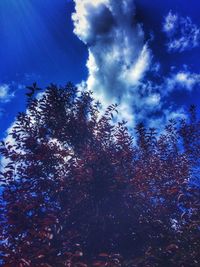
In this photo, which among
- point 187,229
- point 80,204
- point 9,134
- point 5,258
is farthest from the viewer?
point 9,134

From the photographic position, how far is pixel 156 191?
10.2 meters

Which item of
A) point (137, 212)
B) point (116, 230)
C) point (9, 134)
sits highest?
point (9, 134)

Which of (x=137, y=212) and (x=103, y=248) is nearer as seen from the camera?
(x=103, y=248)

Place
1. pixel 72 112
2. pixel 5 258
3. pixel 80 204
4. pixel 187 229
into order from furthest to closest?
pixel 72 112 → pixel 80 204 → pixel 187 229 → pixel 5 258

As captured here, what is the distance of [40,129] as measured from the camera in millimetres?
12516

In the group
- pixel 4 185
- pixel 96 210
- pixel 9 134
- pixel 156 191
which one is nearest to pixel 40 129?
pixel 9 134

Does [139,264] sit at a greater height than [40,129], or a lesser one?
lesser

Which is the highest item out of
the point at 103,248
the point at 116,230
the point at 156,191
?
the point at 156,191

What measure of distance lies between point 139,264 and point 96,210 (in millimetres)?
2679

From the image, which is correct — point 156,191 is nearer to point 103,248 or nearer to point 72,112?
point 103,248

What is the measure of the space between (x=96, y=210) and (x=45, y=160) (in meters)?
3.06

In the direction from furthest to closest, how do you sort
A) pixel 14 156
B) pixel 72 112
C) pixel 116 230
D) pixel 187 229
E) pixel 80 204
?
pixel 72 112 < pixel 14 156 < pixel 80 204 < pixel 116 230 < pixel 187 229

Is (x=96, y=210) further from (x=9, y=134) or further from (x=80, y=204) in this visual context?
(x=9, y=134)

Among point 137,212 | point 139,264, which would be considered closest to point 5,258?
point 139,264
